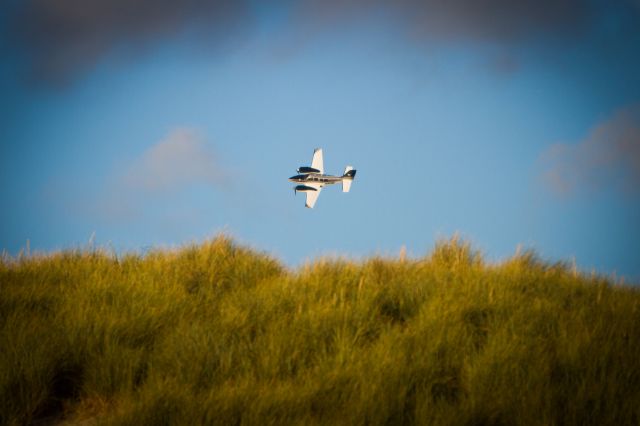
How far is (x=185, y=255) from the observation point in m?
8.54

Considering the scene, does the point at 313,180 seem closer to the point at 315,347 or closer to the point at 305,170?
the point at 305,170

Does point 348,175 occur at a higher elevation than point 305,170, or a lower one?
higher

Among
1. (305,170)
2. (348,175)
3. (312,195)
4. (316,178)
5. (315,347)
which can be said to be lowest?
(315,347)

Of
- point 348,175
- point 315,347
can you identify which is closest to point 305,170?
point 348,175

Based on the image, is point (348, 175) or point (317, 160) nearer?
point (317, 160)

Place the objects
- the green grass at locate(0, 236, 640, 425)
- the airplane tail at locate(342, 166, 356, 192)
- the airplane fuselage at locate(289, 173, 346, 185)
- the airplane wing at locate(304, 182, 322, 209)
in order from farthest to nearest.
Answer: the airplane tail at locate(342, 166, 356, 192) → the airplane wing at locate(304, 182, 322, 209) → the airplane fuselage at locate(289, 173, 346, 185) → the green grass at locate(0, 236, 640, 425)

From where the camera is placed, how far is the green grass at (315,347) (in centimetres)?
471

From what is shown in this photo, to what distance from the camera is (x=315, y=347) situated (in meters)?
5.67

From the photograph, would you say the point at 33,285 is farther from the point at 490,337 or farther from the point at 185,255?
the point at 490,337

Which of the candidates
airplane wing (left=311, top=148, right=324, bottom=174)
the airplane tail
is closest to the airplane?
airplane wing (left=311, top=148, right=324, bottom=174)

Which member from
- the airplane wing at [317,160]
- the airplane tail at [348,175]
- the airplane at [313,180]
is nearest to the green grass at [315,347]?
the airplane at [313,180]

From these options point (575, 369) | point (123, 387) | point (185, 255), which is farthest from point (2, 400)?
point (575, 369)

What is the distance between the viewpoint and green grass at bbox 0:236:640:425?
471 centimetres

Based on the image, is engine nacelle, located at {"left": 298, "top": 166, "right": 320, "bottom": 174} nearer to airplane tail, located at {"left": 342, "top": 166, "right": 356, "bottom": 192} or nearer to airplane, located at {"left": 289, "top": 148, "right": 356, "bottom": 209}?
airplane, located at {"left": 289, "top": 148, "right": 356, "bottom": 209}
